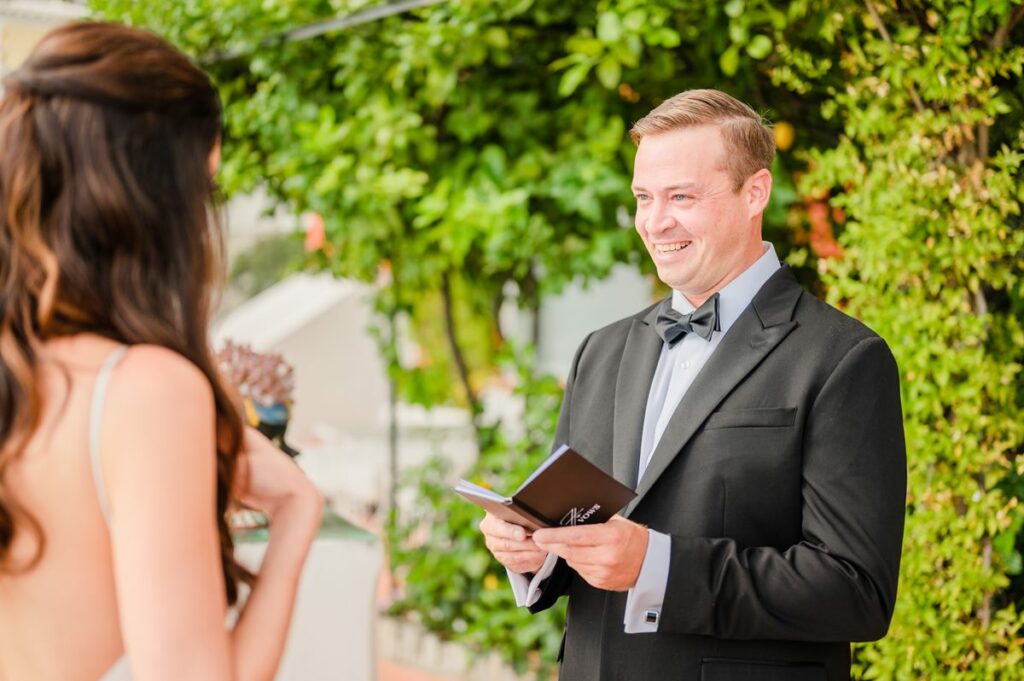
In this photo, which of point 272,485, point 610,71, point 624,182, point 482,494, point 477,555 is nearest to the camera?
point 272,485

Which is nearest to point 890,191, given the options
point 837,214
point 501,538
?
point 837,214

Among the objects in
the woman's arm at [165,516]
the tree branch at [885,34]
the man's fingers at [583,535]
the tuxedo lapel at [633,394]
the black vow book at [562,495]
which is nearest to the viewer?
the woman's arm at [165,516]

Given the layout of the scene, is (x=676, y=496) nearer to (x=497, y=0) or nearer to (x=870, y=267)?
(x=870, y=267)

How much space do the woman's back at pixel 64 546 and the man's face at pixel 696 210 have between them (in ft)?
3.57

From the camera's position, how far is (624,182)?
3.62 m

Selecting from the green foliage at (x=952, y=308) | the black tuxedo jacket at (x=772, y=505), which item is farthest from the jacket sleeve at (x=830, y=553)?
the green foliage at (x=952, y=308)

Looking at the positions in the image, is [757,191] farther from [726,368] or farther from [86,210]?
[86,210]

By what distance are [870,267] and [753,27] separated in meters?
0.88

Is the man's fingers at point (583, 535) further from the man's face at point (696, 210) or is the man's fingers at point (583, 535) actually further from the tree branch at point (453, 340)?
the tree branch at point (453, 340)

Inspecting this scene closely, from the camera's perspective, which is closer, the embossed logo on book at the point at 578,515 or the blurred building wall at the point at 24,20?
the embossed logo on book at the point at 578,515

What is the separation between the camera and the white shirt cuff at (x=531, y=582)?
1.99 metres

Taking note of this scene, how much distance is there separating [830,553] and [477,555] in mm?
3210

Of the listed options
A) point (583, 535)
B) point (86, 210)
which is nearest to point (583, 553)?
point (583, 535)

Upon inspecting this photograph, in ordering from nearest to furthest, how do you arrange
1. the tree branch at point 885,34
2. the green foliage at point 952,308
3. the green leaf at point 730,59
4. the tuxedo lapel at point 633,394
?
1. the tuxedo lapel at point 633,394
2. the green foliage at point 952,308
3. the tree branch at point 885,34
4. the green leaf at point 730,59
